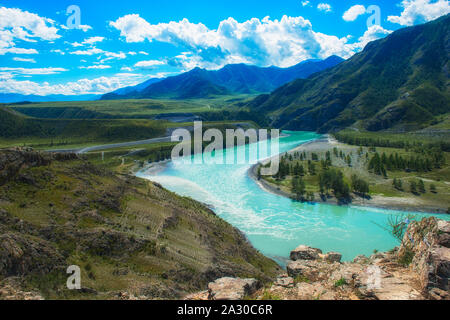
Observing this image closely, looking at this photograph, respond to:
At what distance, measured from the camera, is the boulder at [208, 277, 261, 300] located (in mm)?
12930

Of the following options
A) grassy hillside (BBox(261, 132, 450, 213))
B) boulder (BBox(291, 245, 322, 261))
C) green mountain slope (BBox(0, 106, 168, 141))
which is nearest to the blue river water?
grassy hillside (BBox(261, 132, 450, 213))

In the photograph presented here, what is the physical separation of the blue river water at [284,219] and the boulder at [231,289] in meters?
24.9

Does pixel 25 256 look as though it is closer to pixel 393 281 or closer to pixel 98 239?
pixel 98 239

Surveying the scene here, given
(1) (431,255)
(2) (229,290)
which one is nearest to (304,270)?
(2) (229,290)

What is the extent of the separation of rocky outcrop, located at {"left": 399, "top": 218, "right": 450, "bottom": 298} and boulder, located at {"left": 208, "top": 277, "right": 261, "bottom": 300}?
7848 mm

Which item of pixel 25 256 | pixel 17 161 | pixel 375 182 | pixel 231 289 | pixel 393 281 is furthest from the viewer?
pixel 375 182

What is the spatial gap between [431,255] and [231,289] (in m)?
9.33

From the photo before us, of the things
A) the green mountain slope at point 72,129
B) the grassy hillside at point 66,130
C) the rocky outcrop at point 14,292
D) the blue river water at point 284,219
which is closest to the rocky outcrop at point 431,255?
the rocky outcrop at point 14,292

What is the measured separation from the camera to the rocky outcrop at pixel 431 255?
10.9 meters

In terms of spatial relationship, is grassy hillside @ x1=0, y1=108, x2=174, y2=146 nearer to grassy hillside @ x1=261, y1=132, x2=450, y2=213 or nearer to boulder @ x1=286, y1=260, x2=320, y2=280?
grassy hillside @ x1=261, y1=132, x2=450, y2=213

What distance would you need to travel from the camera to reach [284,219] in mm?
54312

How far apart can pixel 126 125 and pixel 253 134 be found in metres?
83.2

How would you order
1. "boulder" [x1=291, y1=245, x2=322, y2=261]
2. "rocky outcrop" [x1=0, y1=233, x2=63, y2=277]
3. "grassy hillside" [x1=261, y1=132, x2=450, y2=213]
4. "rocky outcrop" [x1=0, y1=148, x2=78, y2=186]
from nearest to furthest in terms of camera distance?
Result: "rocky outcrop" [x1=0, y1=233, x2=63, y2=277], "rocky outcrop" [x1=0, y1=148, x2=78, y2=186], "boulder" [x1=291, y1=245, x2=322, y2=261], "grassy hillside" [x1=261, y1=132, x2=450, y2=213]

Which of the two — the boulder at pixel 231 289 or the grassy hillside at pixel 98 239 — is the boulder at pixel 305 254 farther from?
the boulder at pixel 231 289
